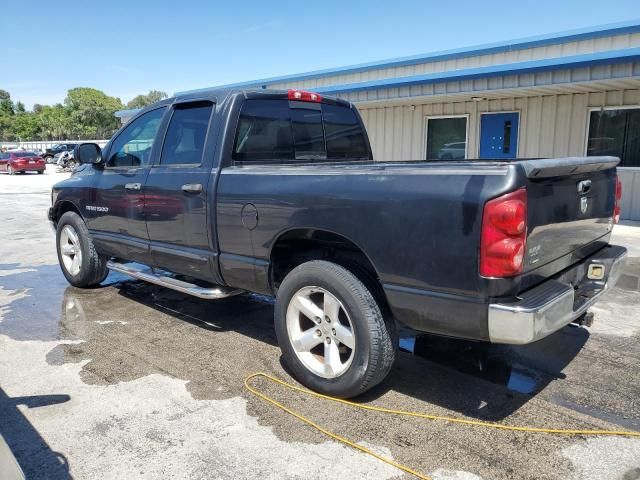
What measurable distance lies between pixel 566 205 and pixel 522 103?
1002 centimetres

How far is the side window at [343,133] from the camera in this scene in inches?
199

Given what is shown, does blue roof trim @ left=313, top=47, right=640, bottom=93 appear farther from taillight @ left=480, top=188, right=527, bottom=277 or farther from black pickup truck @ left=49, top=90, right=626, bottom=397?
taillight @ left=480, top=188, right=527, bottom=277

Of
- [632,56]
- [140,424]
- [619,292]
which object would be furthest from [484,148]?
[140,424]

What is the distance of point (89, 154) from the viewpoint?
18.2ft

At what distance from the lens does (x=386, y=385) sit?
380cm

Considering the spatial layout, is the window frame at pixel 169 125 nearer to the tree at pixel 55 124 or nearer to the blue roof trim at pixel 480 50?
the blue roof trim at pixel 480 50

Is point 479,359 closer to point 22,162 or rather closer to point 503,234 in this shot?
point 503,234

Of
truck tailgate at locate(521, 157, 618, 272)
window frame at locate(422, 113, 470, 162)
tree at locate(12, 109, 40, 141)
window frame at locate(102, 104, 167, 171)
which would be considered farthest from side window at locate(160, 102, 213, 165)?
tree at locate(12, 109, 40, 141)

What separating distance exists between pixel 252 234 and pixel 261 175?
433 mm

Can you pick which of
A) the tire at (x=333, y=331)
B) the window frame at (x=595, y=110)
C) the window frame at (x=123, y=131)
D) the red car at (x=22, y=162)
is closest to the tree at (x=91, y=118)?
the red car at (x=22, y=162)

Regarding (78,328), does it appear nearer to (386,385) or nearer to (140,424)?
(140,424)

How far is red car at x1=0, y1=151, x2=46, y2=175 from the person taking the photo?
34281 millimetres

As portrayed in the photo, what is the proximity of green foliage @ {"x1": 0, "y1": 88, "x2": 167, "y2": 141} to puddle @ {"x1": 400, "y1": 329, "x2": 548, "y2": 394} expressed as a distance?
8550 cm

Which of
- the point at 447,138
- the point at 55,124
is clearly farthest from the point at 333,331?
the point at 55,124
